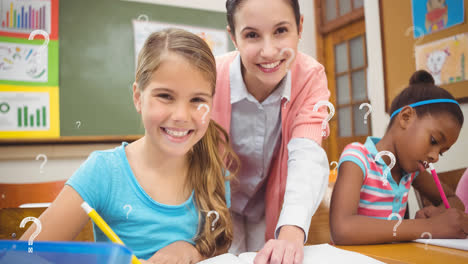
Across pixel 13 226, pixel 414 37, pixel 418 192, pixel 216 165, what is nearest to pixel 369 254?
pixel 216 165

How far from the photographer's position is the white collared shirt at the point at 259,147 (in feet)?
1.91

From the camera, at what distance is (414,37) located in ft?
3.25

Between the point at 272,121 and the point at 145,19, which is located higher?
the point at 145,19

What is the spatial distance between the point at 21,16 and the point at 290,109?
91cm

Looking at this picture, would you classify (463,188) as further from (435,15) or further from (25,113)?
(25,113)

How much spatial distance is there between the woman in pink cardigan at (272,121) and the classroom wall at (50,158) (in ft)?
1.44

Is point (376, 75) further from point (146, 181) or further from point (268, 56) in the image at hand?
point (146, 181)

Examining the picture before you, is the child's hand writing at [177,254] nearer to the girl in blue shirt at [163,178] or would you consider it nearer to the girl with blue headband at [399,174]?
the girl in blue shirt at [163,178]

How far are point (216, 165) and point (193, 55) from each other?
0.20 metres

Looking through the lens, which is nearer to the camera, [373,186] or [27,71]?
[373,186]

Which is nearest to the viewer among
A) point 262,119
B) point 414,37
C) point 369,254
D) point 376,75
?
point 369,254

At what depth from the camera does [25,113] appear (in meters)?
1.33

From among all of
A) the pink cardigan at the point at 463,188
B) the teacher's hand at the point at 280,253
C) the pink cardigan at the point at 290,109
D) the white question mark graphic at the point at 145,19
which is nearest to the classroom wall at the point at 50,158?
the pink cardigan at the point at 290,109

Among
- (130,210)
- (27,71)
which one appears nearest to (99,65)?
(27,71)
